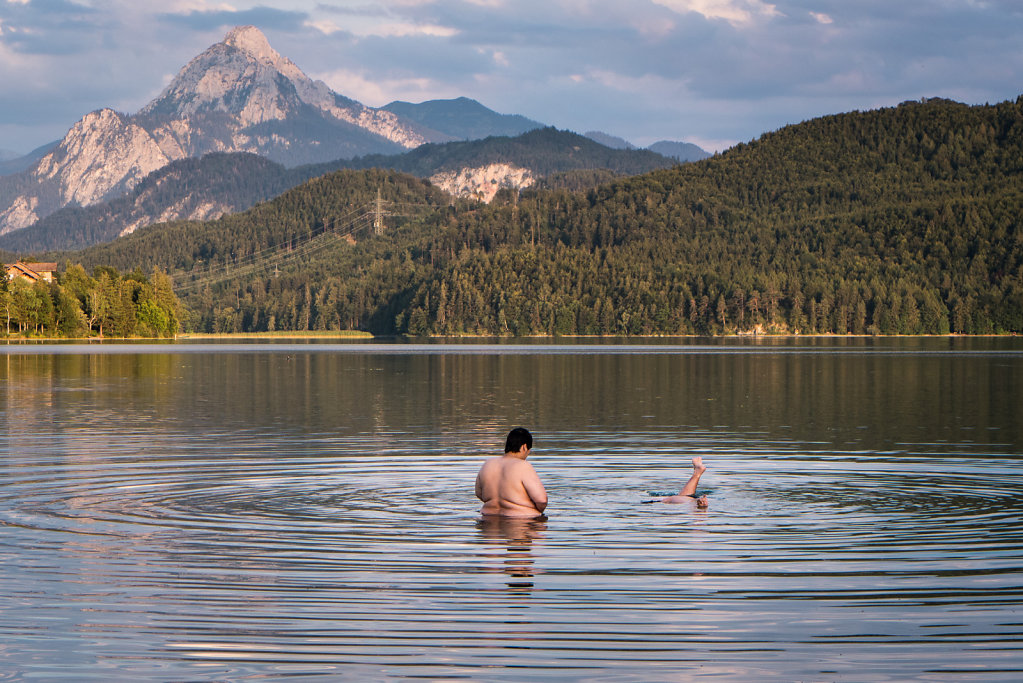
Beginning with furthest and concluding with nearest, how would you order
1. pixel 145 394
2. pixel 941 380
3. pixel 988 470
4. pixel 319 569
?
pixel 941 380 < pixel 145 394 < pixel 988 470 < pixel 319 569

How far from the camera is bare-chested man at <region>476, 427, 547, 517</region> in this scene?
2389cm

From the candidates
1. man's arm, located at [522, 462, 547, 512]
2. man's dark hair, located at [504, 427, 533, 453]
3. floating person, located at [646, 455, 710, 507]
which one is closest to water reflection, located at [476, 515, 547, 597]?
man's arm, located at [522, 462, 547, 512]

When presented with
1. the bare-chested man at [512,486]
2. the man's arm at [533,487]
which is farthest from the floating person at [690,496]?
the man's arm at [533,487]

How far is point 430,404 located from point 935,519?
4095cm

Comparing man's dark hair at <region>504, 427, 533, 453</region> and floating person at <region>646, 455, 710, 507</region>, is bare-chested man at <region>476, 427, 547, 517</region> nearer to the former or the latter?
man's dark hair at <region>504, 427, 533, 453</region>

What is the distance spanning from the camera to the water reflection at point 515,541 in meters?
18.5

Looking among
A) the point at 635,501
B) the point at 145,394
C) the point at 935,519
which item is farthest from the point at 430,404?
the point at 935,519

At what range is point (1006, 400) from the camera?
212 ft

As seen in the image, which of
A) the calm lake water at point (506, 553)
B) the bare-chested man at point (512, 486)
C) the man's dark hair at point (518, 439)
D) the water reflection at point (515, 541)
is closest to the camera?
the calm lake water at point (506, 553)

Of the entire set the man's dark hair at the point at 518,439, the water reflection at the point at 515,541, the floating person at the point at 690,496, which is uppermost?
the man's dark hair at the point at 518,439

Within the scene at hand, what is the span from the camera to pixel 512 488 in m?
24.1

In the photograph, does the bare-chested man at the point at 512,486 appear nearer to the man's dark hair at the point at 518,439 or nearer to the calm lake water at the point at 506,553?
the man's dark hair at the point at 518,439

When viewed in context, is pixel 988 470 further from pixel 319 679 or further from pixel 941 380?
pixel 941 380

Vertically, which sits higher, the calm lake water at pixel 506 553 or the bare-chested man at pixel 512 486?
the bare-chested man at pixel 512 486
